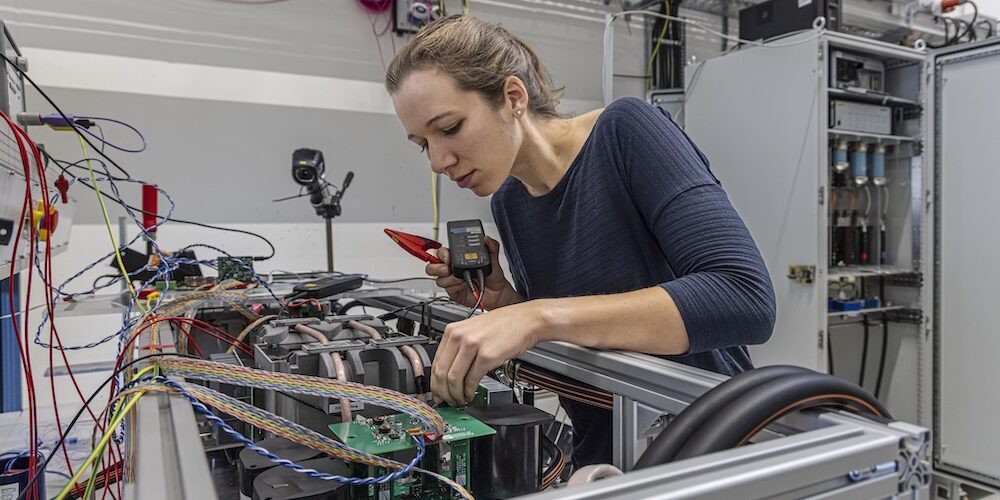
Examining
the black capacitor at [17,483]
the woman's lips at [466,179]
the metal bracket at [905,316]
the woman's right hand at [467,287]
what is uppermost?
the woman's lips at [466,179]

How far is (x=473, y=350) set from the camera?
1.87 ft

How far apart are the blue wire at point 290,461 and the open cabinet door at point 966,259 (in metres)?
2.57

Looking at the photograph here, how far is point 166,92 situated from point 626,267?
211cm

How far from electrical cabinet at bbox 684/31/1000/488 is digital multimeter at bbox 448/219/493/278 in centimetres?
179

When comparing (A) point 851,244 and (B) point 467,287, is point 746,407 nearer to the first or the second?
Answer: (B) point 467,287

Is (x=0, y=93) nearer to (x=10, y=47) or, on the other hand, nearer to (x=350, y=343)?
(x=10, y=47)

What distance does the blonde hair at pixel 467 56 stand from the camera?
876 millimetres

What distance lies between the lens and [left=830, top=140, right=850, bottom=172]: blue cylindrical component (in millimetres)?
2451

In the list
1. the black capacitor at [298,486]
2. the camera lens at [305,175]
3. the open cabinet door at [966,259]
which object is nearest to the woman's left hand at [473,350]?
the black capacitor at [298,486]

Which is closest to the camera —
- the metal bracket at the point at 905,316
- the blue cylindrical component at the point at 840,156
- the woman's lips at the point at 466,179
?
the woman's lips at the point at 466,179

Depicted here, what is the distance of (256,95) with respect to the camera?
244cm

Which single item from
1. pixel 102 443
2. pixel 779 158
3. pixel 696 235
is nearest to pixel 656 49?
pixel 779 158

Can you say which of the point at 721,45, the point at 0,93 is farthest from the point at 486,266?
the point at 721,45

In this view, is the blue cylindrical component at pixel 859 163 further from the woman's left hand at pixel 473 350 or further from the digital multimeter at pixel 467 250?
the woman's left hand at pixel 473 350
